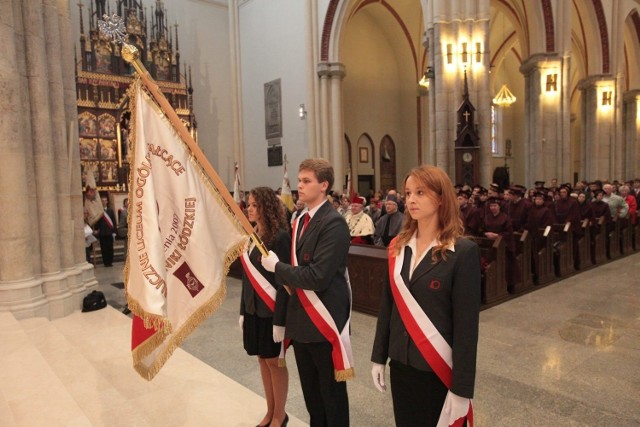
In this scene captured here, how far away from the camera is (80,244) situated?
5719 millimetres

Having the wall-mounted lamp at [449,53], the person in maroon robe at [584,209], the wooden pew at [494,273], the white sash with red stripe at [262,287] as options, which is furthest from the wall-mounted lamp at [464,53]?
the white sash with red stripe at [262,287]

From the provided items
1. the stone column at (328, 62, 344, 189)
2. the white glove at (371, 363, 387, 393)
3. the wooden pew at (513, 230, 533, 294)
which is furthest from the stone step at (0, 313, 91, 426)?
Result: the stone column at (328, 62, 344, 189)

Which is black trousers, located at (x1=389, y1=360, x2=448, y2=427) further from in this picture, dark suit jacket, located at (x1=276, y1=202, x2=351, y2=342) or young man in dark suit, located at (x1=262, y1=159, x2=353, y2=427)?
dark suit jacket, located at (x1=276, y1=202, x2=351, y2=342)

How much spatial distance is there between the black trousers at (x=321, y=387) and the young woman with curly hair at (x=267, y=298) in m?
0.26

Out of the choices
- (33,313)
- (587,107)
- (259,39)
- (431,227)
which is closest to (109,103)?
(259,39)

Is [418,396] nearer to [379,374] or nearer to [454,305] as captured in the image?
[379,374]

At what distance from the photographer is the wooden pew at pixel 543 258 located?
741 cm

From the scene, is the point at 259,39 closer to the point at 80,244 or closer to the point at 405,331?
the point at 80,244

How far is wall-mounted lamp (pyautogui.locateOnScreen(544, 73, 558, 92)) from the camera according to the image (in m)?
14.0

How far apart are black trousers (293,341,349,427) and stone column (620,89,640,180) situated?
22.7 meters


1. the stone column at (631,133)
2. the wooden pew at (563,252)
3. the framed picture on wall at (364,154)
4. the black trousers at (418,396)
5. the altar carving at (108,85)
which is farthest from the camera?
the stone column at (631,133)

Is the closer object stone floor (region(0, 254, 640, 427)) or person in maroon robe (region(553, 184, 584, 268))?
stone floor (region(0, 254, 640, 427))

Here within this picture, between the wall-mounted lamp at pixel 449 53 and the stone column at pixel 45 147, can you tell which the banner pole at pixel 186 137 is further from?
the wall-mounted lamp at pixel 449 53

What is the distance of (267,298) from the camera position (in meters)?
2.79
